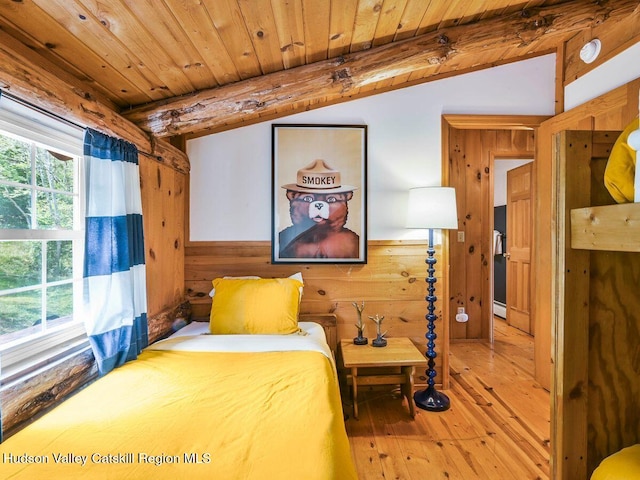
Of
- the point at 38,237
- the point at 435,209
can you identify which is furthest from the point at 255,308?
the point at 435,209

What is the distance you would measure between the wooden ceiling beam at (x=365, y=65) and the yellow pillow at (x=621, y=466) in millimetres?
2216

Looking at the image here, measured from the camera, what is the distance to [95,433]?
46.3 inches

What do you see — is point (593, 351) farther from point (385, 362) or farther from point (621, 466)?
point (385, 362)

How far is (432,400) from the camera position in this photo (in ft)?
8.21

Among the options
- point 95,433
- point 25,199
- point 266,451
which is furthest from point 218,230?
point 266,451

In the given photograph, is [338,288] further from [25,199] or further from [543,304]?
[25,199]

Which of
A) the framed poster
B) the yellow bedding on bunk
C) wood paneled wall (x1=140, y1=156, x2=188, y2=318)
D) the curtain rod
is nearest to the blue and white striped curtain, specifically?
the curtain rod

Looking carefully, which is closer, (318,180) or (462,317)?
(318,180)

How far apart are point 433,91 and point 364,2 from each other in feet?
4.14

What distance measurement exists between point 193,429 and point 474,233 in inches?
146

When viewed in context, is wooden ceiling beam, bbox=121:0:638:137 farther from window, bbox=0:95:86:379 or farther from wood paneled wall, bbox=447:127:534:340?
wood paneled wall, bbox=447:127:534:340

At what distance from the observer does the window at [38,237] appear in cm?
146

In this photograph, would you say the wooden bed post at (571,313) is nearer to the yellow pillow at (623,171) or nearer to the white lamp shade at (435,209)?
the yellow pillow at (623,171)

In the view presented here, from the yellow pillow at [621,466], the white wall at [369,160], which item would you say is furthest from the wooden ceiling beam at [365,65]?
the yellow pillow at [621,466]
